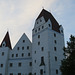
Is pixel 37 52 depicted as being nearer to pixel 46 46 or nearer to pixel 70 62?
pixel 46 46

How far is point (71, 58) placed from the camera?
2423cm

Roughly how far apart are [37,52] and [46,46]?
4.03m

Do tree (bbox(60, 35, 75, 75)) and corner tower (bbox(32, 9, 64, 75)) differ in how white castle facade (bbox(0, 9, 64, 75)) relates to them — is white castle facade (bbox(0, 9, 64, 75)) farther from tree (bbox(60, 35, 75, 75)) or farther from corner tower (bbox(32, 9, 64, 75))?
tree (bbox(60, 35, 75, 75))

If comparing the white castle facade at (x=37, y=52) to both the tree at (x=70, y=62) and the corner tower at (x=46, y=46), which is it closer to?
the corner tower at (x=46, y=46)

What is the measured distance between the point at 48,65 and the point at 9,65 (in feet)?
50.9

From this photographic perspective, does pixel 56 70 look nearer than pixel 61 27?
Yes

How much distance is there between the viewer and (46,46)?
39.1m

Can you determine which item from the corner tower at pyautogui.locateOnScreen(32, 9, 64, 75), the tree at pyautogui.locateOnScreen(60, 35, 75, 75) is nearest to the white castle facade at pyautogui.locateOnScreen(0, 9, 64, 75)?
the corner tower at pyautogui.locateOnScreen(32, 9, 64, 75)

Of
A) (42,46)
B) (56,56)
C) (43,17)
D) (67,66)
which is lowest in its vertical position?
(67,66)

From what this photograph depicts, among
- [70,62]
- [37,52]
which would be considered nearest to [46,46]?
[37,52]

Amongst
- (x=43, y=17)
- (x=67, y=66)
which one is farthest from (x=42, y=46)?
(x=67, y=66)

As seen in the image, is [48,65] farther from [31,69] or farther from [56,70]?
[31,69]

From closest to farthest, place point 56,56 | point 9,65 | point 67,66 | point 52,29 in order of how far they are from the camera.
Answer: point 67,66
point 56,56
point 52,29
point 9,65

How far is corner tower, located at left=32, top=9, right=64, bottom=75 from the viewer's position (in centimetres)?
3731
